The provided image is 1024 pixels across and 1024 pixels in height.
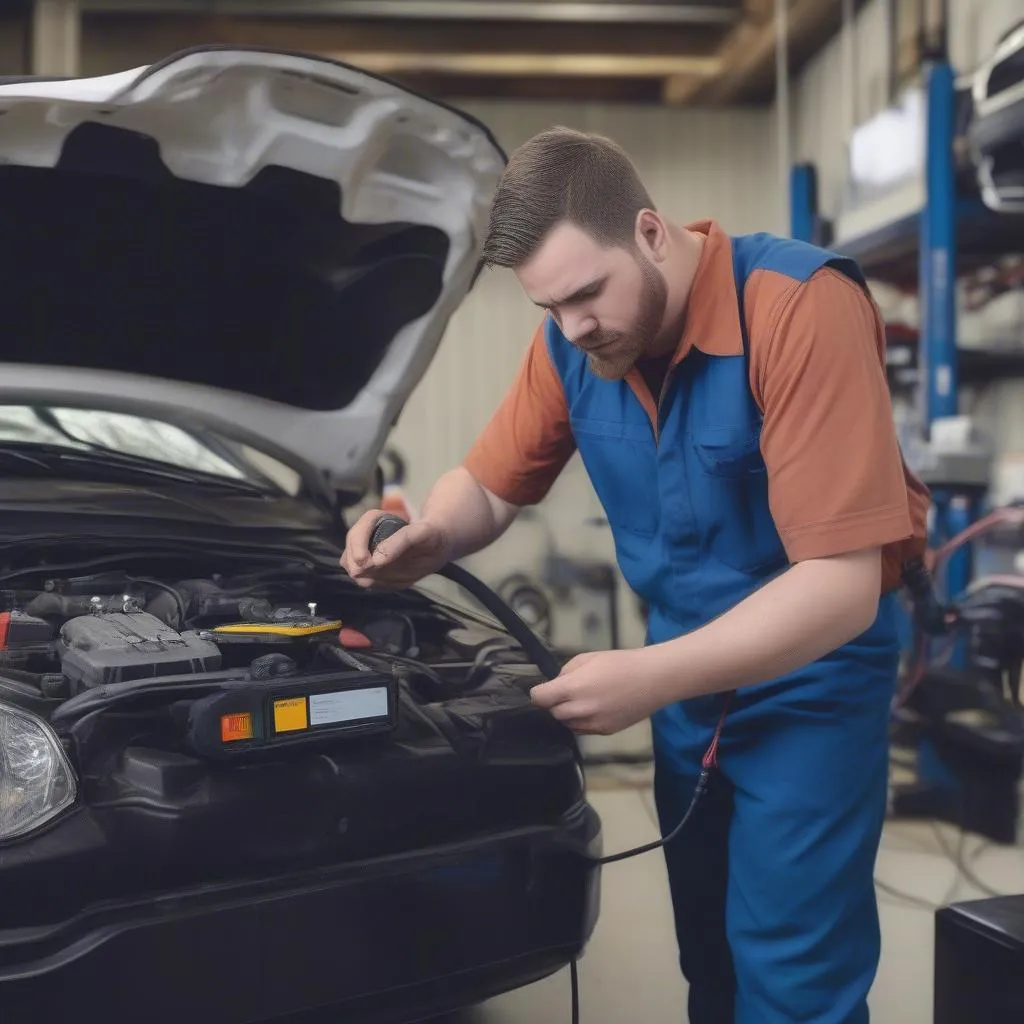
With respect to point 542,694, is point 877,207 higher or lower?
higher

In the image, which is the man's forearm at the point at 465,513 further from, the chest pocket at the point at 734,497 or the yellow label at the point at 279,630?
the chest pocket at the point at 734,497

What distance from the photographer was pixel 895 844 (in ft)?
9.16

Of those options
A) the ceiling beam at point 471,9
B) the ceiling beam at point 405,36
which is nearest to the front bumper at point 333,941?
the ceiling beam at point 471,9

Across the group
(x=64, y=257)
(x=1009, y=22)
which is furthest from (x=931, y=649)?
(x=64, y=257)

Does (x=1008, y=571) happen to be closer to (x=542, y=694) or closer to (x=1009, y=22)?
(x=1009, y=22)

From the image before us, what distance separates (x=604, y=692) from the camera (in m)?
1.17

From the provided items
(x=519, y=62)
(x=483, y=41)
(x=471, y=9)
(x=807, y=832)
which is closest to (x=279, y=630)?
(x=807, y=832)

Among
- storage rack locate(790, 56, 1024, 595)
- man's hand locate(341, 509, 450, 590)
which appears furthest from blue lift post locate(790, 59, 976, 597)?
man's hand locate(341, 509, 450, 590)

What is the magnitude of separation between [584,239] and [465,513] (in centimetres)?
53

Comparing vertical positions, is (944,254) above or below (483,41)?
below

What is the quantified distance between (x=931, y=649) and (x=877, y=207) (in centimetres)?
151

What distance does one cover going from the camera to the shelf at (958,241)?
3307 millimetres

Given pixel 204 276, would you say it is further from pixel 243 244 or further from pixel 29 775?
pixel 29 775

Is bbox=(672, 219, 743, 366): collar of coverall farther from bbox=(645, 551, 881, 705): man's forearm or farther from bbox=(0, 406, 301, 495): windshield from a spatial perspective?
bbox=(0, 406, 301, 495): windshield
